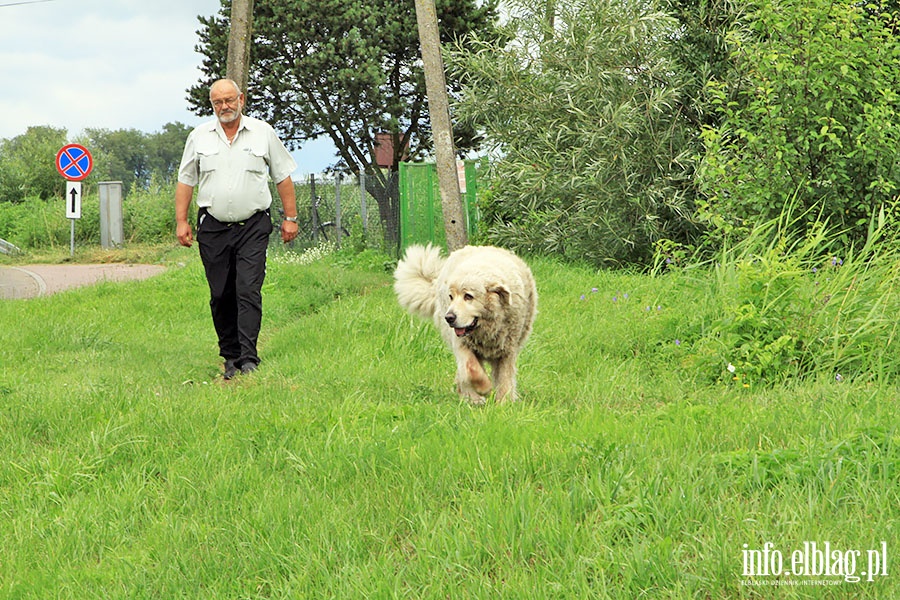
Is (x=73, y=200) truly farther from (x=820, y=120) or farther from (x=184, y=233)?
(x=820, y=120)

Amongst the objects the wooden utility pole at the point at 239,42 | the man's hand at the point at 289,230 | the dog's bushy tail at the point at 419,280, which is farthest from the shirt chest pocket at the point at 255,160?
the wooden utility pole at the point at 239,42

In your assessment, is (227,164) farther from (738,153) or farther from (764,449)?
(738,153)

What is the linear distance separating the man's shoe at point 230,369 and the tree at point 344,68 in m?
20.4

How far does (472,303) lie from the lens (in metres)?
5.96

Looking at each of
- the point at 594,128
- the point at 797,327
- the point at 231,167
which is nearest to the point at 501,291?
the point at 797,327

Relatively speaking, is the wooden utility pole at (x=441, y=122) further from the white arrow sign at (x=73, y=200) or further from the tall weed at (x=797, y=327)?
the white arrow sign at (x=73, y=200)

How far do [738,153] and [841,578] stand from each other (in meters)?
9.16

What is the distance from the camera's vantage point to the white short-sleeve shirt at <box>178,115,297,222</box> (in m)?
7.79

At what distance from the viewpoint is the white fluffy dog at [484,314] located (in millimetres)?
5969

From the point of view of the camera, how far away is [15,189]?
39.7 metres

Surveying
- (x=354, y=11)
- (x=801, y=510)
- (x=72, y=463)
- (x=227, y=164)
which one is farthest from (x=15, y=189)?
(x=801, y=510)

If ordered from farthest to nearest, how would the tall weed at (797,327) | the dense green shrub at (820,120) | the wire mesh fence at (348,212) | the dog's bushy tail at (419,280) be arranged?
the wire mesh fence at (348,212) → the dense green shrub at (820,120) → the dog's bushy tail at (419,280) → the tall weed at (797,327)

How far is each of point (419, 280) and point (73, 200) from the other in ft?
61.2

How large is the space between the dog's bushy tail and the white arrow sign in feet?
60.3
